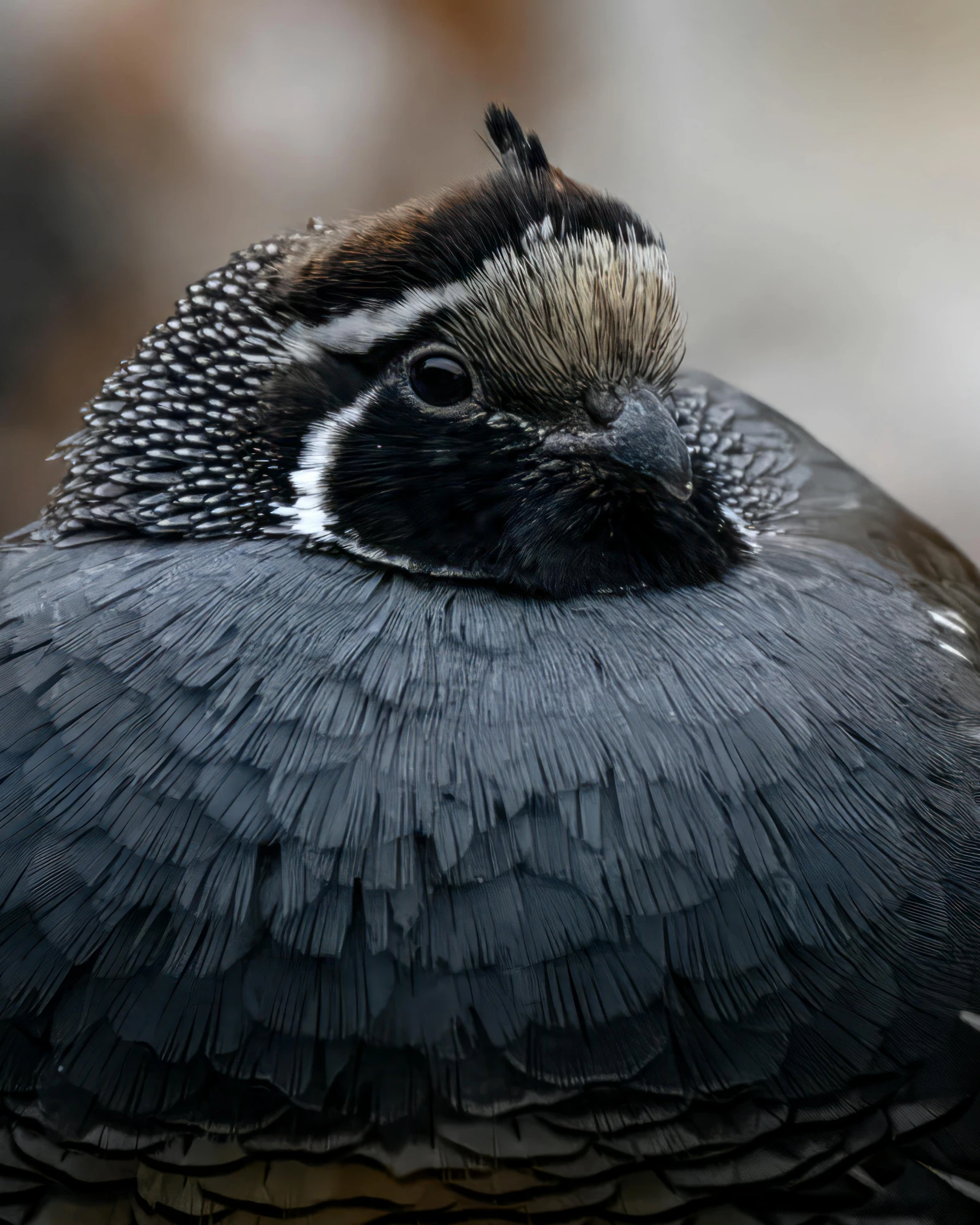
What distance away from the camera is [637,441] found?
1.48 metres

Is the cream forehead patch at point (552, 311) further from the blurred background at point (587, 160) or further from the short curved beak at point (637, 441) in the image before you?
the blurred background at point (587, 160)

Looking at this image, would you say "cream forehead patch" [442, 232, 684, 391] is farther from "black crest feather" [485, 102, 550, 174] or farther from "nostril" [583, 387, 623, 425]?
"black crest feather" [485, 102, 550, 174]

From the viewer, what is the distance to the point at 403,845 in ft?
4.18

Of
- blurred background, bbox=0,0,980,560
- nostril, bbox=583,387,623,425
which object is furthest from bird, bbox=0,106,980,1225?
blurred background, bbox=0,0,980,560

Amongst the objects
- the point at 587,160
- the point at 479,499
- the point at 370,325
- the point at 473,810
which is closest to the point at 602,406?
the point at 479,499

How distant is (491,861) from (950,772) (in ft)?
2.02

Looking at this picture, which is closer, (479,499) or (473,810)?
(473,810)

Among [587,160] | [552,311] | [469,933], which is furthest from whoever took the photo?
[587,160]

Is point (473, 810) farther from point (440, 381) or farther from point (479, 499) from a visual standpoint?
point (440, 381)

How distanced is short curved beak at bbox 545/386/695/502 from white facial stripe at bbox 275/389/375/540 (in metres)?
0.27

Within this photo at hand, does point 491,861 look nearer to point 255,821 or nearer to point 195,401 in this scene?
point 255,821

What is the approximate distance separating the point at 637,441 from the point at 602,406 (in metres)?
0.07

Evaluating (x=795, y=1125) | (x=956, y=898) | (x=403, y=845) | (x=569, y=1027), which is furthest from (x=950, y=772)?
(x=403, y=845)

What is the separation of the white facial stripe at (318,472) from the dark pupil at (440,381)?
7cm
